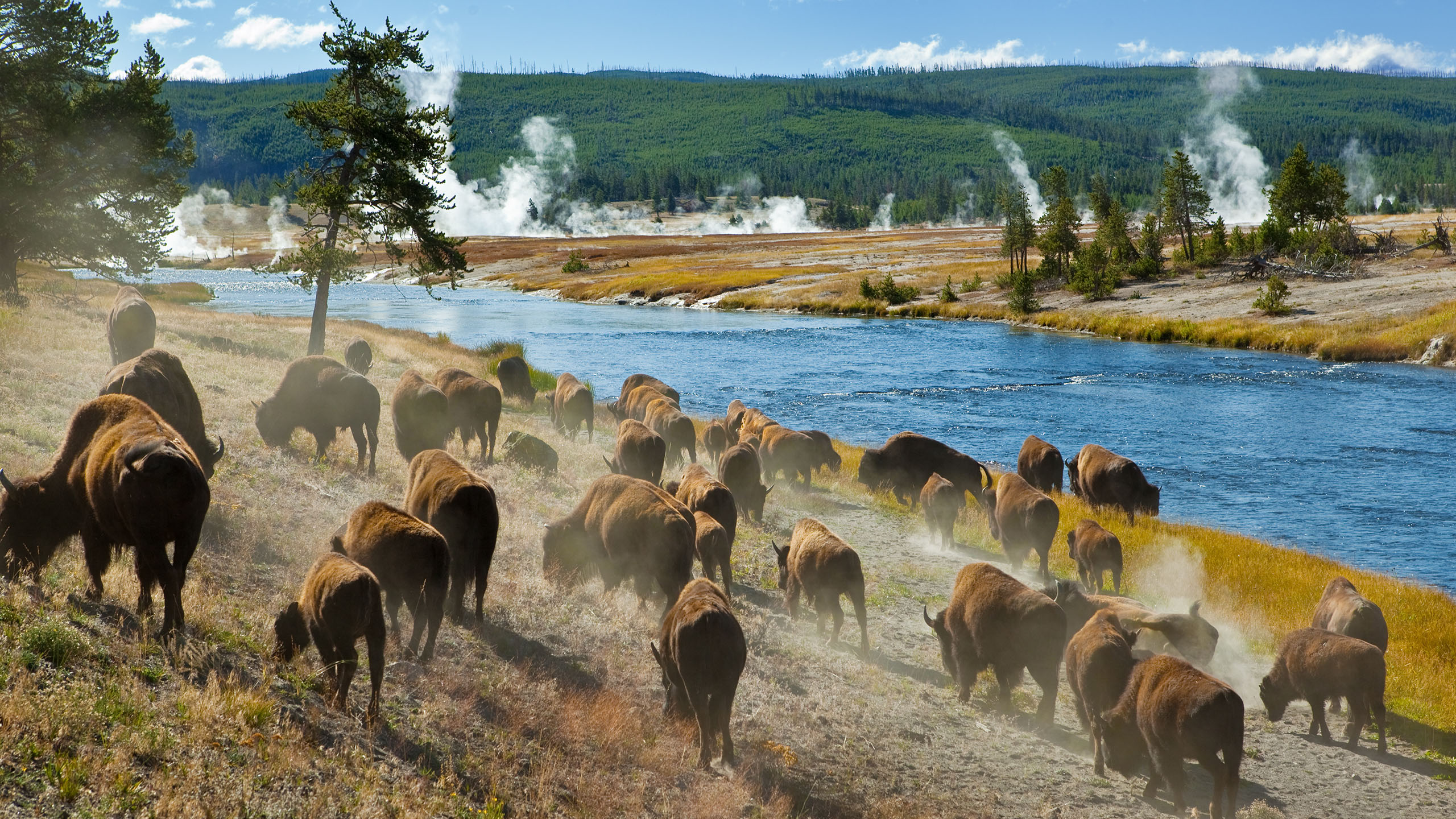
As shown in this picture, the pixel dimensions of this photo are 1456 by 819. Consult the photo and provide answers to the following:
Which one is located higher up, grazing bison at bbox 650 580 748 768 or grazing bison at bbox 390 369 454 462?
grazing bison at bbox 390 369 454 462

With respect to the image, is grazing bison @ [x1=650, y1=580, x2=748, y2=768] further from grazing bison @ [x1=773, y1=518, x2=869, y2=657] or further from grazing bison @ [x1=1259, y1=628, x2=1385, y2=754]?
grazing bison @ [x1=1259, y1=628, x2=1385, y2=754]

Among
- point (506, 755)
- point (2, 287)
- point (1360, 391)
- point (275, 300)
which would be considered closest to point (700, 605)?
point (506, 755)

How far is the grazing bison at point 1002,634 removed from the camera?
8.45m

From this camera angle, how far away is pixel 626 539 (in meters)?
9.48

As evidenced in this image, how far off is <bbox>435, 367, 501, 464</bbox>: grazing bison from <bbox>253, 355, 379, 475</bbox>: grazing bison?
226cm

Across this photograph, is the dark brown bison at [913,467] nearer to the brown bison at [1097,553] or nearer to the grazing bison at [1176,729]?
the brown bison at [1097,553]

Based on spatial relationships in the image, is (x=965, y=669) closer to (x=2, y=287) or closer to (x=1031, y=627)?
(x=1031, y=627)

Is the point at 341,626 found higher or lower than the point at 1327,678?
higher

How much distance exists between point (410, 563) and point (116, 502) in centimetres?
202

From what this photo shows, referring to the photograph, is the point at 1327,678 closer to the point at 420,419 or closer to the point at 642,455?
the point at 642,455

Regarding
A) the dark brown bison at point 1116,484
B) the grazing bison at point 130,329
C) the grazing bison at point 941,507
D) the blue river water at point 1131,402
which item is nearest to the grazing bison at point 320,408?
the grazing bison at point 130,329

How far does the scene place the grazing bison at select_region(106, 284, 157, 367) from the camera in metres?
16.7

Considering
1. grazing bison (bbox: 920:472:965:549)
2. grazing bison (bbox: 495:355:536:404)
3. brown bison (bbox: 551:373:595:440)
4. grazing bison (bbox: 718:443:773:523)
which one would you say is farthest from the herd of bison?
grazing bison (bbox: 495:355:536:404)

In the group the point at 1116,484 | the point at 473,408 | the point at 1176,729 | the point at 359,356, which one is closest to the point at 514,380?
the point at 359,356
